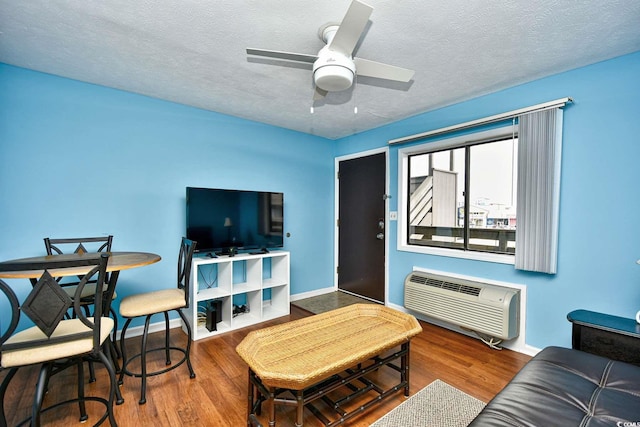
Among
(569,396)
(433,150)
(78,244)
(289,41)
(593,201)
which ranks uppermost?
(289,41)

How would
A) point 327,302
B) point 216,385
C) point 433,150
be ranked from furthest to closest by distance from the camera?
point 327,302
point 433,150
point 216,385

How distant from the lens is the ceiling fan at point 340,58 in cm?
144

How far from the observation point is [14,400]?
180 cm

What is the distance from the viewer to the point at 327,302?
3865 millimetres

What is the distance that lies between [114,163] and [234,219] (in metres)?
1.23

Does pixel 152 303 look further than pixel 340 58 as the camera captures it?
Yes

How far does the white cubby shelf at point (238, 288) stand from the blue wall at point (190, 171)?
0.42 metres

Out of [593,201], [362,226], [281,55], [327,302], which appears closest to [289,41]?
[281,55]

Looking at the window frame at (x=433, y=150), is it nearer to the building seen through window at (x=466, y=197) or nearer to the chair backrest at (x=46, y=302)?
the building seen through window at (x=466, y=197)

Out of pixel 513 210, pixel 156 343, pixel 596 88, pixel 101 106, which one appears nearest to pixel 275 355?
pixel 156 343

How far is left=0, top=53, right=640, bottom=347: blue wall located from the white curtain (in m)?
0.10

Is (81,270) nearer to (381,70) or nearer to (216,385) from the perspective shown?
(216,385)

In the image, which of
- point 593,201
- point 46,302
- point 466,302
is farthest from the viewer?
point 466,302

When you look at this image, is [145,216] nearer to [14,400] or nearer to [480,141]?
[14,400]
